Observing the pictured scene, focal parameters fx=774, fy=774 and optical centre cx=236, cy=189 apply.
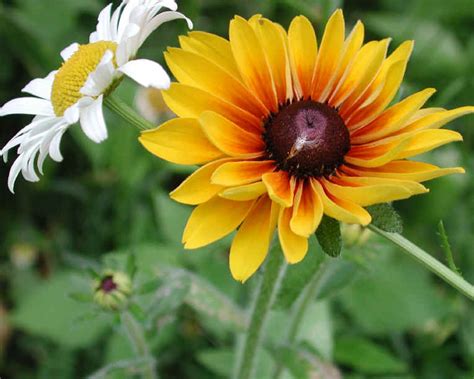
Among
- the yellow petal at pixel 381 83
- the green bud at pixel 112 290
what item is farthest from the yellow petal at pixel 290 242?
the green bud at pixel 112 290

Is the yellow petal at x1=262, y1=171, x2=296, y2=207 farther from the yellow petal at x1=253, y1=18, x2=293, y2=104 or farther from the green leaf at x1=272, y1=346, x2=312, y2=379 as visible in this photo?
the green leaf at x1=272, y1=346, x2=312, y2=379

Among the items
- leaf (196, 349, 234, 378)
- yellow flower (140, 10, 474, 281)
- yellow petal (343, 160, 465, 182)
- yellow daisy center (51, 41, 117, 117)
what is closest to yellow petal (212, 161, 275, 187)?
yellow flower (140, 10, 474, 281)

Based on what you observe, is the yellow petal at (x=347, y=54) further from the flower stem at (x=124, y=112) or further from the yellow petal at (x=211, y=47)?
the flower stem at (x=124, y=112)

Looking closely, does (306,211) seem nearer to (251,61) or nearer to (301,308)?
(251,61)

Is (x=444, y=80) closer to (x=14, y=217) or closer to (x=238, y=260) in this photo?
(x=14, y=217)

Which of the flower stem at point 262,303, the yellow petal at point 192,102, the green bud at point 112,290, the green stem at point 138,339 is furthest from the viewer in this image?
the green stem at point 138,339

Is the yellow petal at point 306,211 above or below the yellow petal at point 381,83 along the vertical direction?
below

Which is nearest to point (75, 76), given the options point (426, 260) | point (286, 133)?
point (286, 133)

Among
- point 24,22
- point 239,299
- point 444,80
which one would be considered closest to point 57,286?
point 239,299
